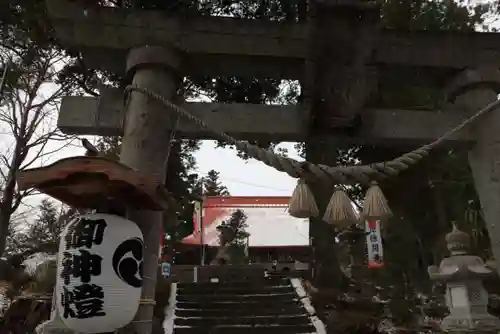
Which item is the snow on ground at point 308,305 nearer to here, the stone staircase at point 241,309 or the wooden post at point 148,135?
the stone staircase at point 241,309

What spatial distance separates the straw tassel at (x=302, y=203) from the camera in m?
3.25

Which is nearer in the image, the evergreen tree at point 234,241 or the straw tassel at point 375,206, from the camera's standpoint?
the straw tassel at point 375,206

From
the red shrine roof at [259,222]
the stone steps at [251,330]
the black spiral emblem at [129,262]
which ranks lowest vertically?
the stone steps at [251,330]

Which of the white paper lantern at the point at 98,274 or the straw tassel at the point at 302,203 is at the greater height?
the straw tassel at the point at 302,203

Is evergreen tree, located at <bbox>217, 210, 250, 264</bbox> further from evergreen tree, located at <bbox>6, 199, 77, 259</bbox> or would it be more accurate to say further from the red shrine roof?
evergreen tree, located at <bbox>6, 199, 77, 259</bbox>

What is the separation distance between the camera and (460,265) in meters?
5.05

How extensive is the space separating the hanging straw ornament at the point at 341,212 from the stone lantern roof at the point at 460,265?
240cm

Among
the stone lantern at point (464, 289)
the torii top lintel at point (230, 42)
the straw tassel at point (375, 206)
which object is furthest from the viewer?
the stone lantern at point (464, 289)

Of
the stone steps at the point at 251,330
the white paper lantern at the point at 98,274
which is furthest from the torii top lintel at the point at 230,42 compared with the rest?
the stone steps at the point at 251,330

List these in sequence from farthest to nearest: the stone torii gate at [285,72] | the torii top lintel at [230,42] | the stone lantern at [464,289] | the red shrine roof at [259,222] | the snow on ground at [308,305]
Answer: the red shrine roof at [259,222] < the snow on ground at [308,305] < the stone lantern at [464,289] < the torii top lintel at [230,42] < the stone torii gate at [285,72]

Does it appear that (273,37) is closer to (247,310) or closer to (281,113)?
(281,113)

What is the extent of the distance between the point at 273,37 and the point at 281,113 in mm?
685

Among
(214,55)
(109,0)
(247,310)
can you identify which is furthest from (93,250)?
(247,310)

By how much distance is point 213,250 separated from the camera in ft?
75.0
